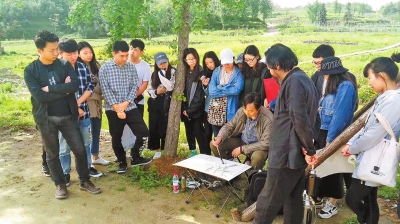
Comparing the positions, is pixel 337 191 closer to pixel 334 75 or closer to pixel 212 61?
pixel 334 75

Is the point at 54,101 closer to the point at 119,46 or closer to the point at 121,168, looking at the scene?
the point at 119,46

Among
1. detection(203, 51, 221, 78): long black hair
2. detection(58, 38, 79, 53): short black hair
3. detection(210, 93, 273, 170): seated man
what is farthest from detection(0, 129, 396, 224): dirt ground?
detection(58, 38, 79, 53): short black hair

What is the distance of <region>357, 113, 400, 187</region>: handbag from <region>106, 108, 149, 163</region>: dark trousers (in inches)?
117

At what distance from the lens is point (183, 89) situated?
517cm

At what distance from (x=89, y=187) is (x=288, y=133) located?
9.06ft

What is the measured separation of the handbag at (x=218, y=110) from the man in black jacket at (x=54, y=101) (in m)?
1.83

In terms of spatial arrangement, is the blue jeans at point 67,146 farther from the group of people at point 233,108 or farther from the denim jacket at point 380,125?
the denim jacket at point 380,125

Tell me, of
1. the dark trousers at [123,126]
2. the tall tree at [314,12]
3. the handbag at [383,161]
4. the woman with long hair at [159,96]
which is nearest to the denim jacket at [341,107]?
the handbag at [383,161]

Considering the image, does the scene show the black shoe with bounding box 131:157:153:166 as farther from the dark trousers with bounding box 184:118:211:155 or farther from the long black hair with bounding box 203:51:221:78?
the long black hair with bounding box 203:51:221:78

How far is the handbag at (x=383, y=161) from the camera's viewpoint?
2.96 m

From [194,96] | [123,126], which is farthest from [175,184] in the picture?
[194,96]

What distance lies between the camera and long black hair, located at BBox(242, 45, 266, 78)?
15.4 feet

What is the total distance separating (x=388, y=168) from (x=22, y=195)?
414 centimetres

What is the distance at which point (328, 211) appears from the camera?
4.01 m
